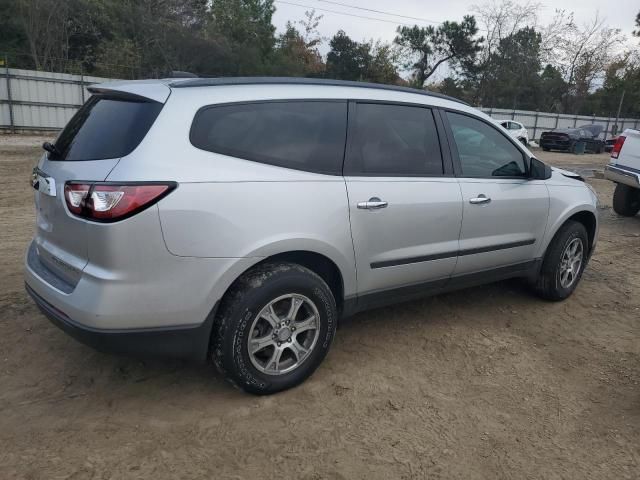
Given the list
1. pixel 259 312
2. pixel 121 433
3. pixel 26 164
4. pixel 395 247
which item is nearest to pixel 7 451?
pixel 121 433

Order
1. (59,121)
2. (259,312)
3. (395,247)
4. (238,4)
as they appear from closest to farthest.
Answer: (259,312) → (395,247) → (59,121) → (238,4)

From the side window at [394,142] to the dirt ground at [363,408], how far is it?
127cm

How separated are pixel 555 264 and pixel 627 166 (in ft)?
15.3

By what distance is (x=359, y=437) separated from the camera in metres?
2.78

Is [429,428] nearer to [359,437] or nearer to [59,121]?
[359,437]

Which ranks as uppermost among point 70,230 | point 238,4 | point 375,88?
point 238,4

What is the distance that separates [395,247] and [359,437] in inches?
48.5

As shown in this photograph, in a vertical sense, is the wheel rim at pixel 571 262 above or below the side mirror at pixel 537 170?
below

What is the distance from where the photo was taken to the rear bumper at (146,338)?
261cm

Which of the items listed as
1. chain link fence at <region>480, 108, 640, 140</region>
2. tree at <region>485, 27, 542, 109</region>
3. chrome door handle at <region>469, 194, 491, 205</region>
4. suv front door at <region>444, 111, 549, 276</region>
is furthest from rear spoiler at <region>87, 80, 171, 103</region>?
tree at <region>485, 27, 542, 109</region>

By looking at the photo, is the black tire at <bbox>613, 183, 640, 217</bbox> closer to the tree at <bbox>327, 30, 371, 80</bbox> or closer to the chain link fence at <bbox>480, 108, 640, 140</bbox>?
the chain link fence at <bbox>480, 108, 640, 140</bbox>

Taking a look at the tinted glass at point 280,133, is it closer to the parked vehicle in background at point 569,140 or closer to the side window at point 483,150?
the side window at point 483,150

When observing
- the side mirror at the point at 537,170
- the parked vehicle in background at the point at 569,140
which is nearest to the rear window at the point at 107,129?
the side mirror at the point at 537,170

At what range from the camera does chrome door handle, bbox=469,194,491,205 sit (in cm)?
388
